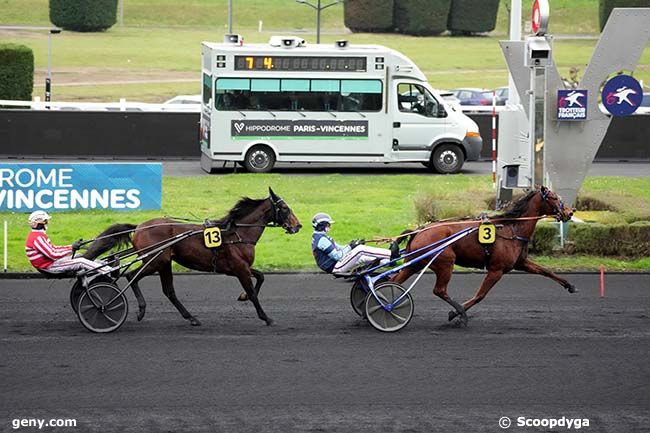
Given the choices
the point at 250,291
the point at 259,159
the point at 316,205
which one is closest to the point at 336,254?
the point at 250,291

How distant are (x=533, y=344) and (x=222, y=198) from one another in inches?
467

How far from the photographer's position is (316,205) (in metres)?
22.5

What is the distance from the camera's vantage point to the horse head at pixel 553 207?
44.2 feet

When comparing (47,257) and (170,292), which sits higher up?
(47,257)

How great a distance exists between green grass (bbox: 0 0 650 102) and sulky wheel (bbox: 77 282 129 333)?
3560cm

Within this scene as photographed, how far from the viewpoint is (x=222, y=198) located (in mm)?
23531

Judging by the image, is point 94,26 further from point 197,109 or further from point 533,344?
point 533,344

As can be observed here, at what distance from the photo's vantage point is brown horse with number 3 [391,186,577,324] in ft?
43.2

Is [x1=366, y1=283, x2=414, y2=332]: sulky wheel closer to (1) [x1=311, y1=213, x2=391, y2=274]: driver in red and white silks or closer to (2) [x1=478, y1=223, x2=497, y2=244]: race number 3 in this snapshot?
(1) [x1=311, y1=213, x2=391, y2=274]: driver in red and white silks

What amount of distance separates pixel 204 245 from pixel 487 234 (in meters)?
3.06

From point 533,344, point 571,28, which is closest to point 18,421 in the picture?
point 533,344

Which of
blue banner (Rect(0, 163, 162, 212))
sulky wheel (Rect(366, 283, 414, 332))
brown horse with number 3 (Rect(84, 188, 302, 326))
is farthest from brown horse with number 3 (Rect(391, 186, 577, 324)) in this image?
blue banner (Rect(0, 163, 162, 212))

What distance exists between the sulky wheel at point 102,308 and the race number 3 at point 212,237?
42.5 inches

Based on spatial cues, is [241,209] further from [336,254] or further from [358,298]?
[358,298]
